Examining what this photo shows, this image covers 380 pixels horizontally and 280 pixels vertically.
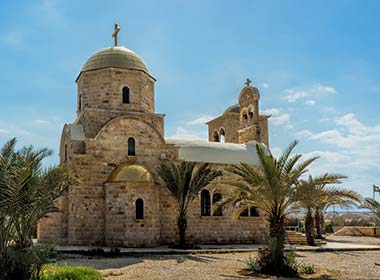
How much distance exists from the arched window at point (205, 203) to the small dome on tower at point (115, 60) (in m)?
6.80

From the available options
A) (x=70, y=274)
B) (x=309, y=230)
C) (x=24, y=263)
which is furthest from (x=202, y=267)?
(x=309, y=230)

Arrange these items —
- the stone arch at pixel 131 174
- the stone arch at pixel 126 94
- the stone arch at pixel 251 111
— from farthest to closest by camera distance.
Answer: the stone arch at pixel 251 111
the stone arch at pixel 126 94
the stone arch at pixel 131 174

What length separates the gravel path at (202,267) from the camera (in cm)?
1059

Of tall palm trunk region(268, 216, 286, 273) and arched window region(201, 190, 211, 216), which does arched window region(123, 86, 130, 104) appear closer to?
arched window region(201, 190, 211, 216)

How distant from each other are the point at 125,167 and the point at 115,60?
5.73 metres

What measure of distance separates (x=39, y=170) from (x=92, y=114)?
1098 cm

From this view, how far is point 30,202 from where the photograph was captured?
880 cm

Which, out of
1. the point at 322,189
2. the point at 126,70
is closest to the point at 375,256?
the point at 322,189

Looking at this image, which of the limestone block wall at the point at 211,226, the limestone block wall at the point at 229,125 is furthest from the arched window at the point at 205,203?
the limestone block wall at the point at 229,125

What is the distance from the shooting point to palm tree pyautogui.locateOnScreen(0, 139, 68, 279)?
8.44 metres

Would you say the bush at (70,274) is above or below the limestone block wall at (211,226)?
below

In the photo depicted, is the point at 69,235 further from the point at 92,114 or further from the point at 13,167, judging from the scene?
the point at 13,167

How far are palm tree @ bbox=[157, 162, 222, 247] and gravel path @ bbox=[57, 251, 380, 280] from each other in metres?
3.61

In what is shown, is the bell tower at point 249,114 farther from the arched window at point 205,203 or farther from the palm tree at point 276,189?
the palm tree at point 276,189
